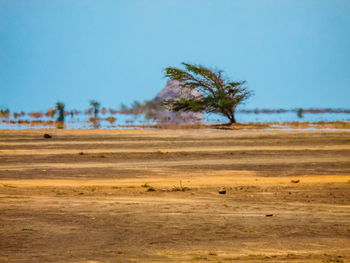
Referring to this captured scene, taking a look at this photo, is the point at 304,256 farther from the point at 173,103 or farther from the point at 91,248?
the point at 173,103

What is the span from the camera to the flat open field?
7887 millimetres

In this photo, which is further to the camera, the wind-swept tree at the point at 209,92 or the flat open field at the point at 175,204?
the wind-swept tree at the point at 209,92

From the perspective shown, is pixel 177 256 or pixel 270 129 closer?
pixel 177 256

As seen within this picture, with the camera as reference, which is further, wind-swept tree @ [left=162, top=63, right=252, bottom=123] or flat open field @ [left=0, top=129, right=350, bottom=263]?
wind-swept tree @ [left=162, top=63, right=252, bottom=123]

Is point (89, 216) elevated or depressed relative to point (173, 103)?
depressed

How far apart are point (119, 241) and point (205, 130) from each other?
22.5 metres

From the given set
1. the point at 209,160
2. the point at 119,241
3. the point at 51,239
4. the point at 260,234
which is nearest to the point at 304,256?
the point at 260,234

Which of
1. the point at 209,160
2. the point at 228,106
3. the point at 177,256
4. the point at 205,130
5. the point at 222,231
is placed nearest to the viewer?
the point at 177,256

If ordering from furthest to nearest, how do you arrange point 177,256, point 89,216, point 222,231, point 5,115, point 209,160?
point 5,115 → point 209,160 → point 89,216 → point 222,231 → point 177,256

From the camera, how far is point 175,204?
10961mm

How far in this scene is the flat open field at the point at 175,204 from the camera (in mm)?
7887

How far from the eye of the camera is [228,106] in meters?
35.2

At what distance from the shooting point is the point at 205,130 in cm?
3072

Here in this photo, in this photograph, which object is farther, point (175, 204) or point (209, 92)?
point (209, 92)
